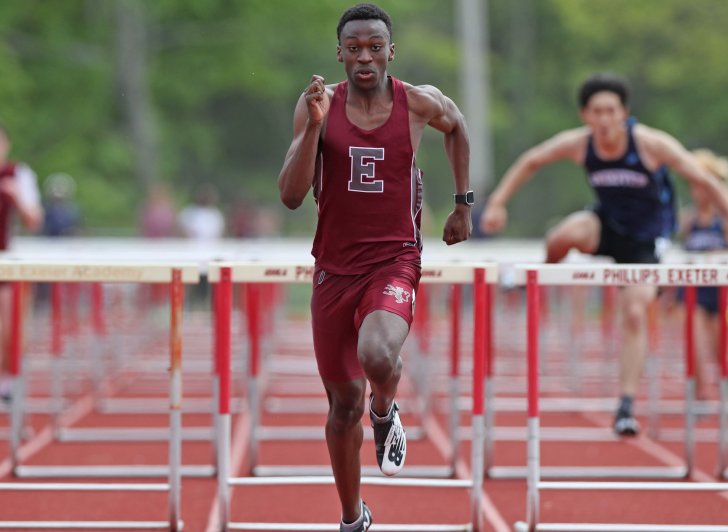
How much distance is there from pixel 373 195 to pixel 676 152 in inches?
122

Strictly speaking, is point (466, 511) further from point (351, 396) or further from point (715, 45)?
point (715, 45)

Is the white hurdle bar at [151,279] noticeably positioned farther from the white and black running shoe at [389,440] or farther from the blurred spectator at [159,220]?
the blurred spectator at [159,220]

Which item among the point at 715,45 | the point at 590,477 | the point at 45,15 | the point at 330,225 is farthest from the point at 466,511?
the point at 715,45

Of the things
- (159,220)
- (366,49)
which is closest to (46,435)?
(366,49)

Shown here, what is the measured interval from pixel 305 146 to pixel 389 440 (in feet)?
3.75

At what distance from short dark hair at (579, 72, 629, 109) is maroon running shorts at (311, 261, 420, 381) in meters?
3.05

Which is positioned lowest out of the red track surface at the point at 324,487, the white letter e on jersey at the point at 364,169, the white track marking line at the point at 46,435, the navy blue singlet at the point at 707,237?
the red track surface at the point at 324,487

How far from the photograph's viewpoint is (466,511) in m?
6.33

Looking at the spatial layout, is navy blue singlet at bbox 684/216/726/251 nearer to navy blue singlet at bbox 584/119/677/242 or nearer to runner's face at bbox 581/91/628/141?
navy blue singlet at bbox 584/119/677/242

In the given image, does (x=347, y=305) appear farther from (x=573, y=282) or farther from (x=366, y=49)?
(x=573, y=282)

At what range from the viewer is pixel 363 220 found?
15.5ft

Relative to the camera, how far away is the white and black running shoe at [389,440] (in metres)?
4.76

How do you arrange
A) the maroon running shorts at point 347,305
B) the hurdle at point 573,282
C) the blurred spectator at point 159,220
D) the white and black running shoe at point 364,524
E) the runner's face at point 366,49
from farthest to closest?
the blurred spectator at point 159,220 → the hurdle at point 573,282 → the white and black running shoe at point 364,524 → the maroon running shorts at point 347,305 → the runner's face at point 366,49

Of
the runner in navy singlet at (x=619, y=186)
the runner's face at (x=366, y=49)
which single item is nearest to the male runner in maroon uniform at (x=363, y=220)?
the runner's face at (x=366, y=49)
